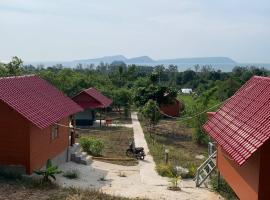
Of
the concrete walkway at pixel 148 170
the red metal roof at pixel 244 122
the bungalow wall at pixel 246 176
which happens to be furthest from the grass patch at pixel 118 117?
the bungalow wall at pixel 246 176

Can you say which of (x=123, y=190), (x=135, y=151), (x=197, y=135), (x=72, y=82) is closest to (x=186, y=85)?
(x=72, y=82)

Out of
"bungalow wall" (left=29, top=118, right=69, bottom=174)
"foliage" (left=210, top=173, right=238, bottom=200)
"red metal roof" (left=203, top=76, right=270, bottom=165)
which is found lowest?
"foliage" (left=210, top=173, right=238, bottom=200)

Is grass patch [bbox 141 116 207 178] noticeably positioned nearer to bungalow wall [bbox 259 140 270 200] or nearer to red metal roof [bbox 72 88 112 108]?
red metal roof [bbox 72 88 112 108]

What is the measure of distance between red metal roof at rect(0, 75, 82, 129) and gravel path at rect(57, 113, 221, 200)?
2.70m

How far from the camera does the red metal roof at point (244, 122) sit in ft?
37.5

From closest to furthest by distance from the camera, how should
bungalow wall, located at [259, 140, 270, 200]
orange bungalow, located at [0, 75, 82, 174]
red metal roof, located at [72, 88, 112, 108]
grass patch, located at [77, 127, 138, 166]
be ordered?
1. bungalow wall, located at [259, 140, 270, 200]
2. orange bungalow, located at [0, 75, 82, 174]
3. grass patch, located at [77, 127, 138, 166]
4. red metal roof, located at [72, 88, 112, 108]

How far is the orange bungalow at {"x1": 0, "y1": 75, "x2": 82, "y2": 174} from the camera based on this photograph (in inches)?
661

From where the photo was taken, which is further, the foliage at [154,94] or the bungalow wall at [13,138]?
the foliage at [154,94]

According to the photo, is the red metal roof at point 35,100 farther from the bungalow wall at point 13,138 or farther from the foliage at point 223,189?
the foliage at point 223,189

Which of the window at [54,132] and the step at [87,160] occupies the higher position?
the window at [54,132]

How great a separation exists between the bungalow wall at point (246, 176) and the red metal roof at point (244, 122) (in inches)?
18.7

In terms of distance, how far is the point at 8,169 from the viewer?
1700 cm

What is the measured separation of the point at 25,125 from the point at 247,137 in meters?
8.71

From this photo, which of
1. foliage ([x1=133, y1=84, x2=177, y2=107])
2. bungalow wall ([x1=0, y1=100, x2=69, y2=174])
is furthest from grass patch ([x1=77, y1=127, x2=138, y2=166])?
bungalow wall ([x1=0, y1=100, x2=69, y2=174])
